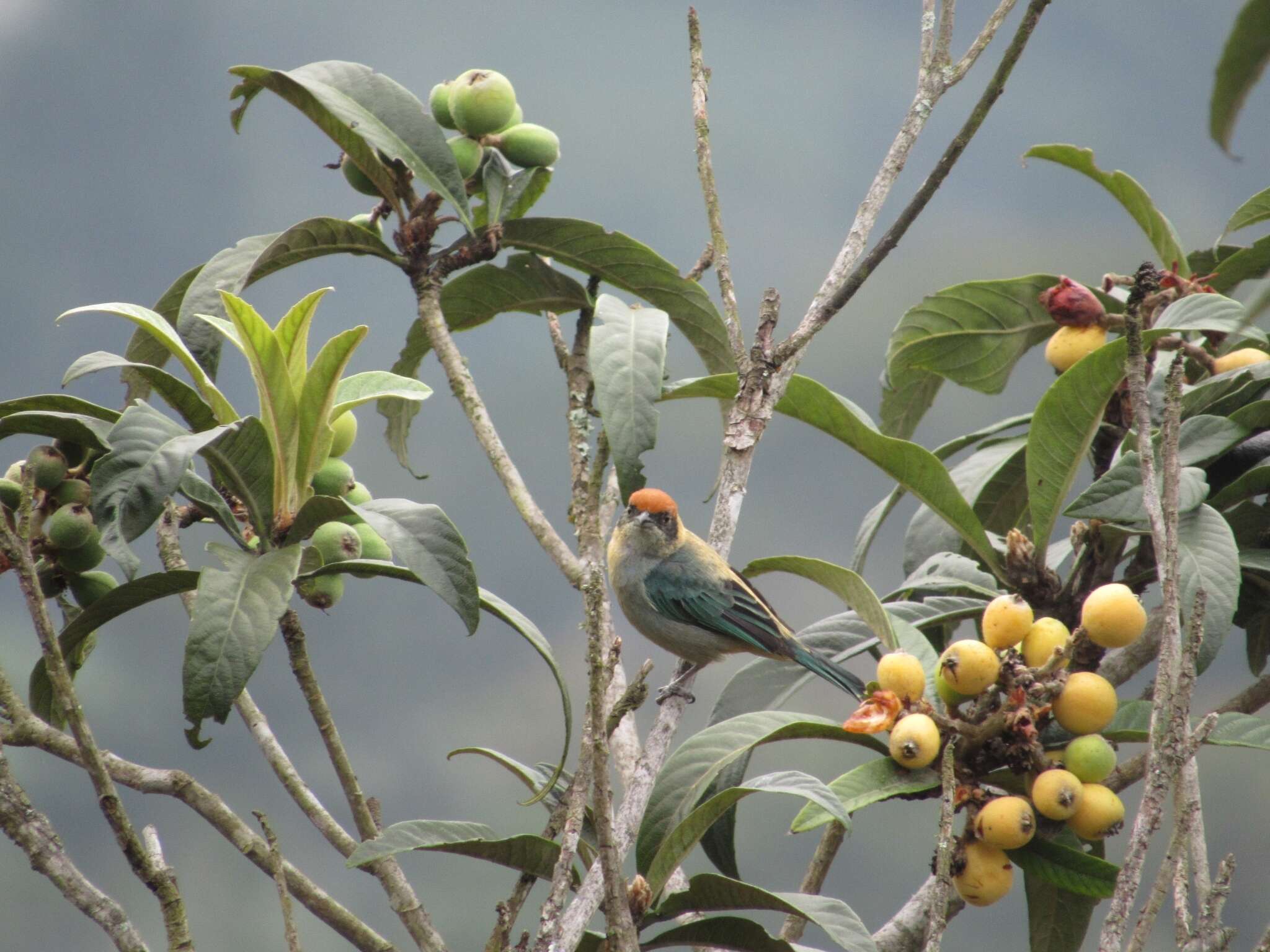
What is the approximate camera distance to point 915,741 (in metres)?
1.93

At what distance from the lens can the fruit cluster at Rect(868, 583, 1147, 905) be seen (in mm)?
1937

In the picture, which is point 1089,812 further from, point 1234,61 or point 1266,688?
point 1234,61

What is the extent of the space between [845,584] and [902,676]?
326 mm

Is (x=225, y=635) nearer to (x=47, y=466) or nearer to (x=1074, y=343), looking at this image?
(x=47, y=466)

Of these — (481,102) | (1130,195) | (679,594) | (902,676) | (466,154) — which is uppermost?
(1130,195)

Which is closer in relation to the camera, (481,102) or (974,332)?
(481,102)

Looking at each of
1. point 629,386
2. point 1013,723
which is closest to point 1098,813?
point 1013,723

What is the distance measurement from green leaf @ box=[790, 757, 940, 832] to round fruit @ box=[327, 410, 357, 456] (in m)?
1.19

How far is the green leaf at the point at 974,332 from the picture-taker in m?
2.92

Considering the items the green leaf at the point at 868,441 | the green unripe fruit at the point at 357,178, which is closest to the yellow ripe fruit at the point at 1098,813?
the green leaf at the point at 868,441

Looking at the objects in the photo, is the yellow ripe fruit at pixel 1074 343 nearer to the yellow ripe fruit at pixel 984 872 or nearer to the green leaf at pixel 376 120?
the yellow ripe fruit at pixel 984 872

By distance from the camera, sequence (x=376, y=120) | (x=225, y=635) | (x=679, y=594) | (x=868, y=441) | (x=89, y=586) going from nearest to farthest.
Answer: (x=225, y=635), (x=89, y=586), (x=868, y=441), (x=376, y=120), (x=679, y=594)

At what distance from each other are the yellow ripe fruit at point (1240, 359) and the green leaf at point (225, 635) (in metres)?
2.16

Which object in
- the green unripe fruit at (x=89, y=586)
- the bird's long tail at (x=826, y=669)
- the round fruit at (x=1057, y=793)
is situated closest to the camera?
the round fruit at (x=1057, y=793)
